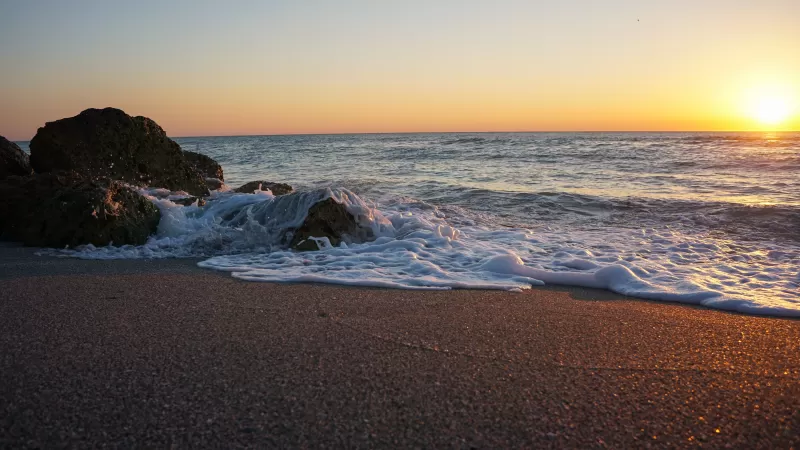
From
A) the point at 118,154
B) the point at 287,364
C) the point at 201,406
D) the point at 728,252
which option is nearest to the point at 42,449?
the point at 201,406

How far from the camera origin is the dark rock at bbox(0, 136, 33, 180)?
7.03m

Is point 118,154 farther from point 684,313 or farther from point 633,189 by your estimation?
point 633,189

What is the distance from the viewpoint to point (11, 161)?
7172mm

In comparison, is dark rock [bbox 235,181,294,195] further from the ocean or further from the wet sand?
the wet sand

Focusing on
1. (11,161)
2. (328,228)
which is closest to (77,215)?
(328,228)

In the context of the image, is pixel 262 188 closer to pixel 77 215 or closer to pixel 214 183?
pixel 214 183

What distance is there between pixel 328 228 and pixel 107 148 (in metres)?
3.71

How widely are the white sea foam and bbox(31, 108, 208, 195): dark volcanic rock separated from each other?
4.78 ft

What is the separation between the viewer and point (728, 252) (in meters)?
5.37

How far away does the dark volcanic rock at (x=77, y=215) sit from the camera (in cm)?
507

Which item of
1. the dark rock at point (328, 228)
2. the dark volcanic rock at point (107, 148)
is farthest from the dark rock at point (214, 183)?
the dark rock at point (328, 228)

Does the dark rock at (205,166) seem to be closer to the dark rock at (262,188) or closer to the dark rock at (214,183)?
the dark rock at (214,183)

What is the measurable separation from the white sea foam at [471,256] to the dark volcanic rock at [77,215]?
0.19m

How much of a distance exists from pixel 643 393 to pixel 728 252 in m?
4.00
